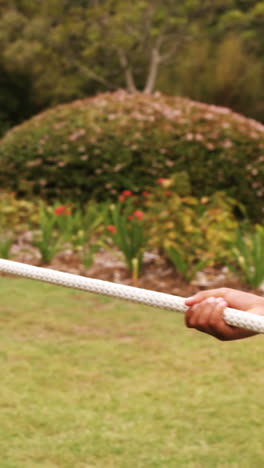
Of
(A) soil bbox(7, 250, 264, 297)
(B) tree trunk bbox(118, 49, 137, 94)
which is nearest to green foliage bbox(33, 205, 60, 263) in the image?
(A) soil bbox(7, 250, 264, 297)

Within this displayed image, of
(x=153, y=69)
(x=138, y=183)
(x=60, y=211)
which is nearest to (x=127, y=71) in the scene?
(x=153, y=69)

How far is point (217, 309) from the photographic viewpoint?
158cm

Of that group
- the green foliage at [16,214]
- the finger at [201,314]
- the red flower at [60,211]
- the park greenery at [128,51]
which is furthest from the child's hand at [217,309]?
the park greenery at [128,51]

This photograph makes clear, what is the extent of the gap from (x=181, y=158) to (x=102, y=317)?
3.47 m

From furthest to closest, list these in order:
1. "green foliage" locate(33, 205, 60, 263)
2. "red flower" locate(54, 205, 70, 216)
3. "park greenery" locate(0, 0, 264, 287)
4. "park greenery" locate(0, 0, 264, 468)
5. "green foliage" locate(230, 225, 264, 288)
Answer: "red flower" locate(54, 205, 70, 216), "green foliage" locate(33, 205, 60, 263), "park greenery" locate(0, 0, 264, 287), "green foliage" locate(230, 225, 264, 288), "park greenery" locate(0, 0, 264, 468)

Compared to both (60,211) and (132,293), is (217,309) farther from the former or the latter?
(60,211)

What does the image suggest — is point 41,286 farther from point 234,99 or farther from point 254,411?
point 234,99

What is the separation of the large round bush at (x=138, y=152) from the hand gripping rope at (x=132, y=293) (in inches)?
233

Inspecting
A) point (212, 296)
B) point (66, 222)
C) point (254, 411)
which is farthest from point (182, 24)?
point (212, 296)

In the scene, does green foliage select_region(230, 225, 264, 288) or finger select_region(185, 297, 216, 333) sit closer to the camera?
finger select_region(185, 297, 216, 333)

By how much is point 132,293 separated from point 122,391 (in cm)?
194

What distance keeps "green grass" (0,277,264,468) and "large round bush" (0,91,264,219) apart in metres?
3.15

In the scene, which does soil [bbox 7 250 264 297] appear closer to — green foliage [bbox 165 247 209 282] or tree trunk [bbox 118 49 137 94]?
green foliage [bbox 165 247 209 282]

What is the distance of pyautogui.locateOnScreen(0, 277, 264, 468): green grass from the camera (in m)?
2.91
